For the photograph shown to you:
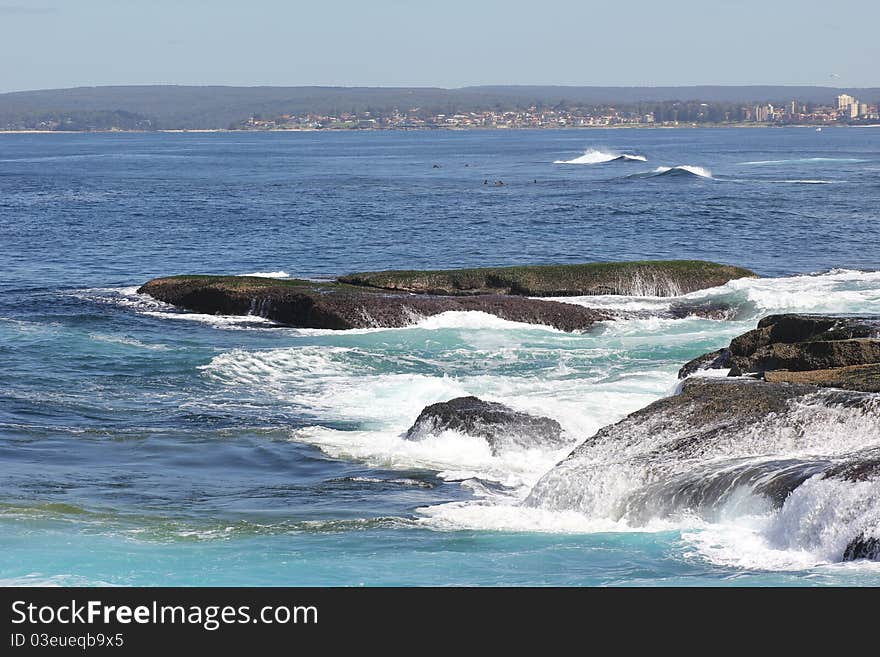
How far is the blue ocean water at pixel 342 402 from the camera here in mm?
13500

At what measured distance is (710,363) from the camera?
21219mm

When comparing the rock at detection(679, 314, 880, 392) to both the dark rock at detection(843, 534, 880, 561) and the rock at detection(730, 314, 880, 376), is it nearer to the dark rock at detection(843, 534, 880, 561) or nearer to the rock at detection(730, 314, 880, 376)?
the rock at detection(730, 314, 880, 376)

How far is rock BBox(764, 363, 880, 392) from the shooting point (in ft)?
55.0

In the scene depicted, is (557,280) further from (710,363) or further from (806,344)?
(806,344)

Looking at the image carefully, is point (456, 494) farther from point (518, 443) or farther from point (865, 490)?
point (865, 490)

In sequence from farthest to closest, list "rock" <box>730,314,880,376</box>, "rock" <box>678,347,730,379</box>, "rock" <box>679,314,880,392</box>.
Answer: "rock" <box>678,347,730,379</box>
"rock" <box>730,314,880,376</box>
"rock" <box>679,314,880,392</box>

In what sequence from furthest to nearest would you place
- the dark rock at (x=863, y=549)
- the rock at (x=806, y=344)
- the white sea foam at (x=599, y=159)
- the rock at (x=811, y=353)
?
1. the white sea foam at (x=599, y=159)
2. the rock at (x=806, y=344)
3. the rock at (x=811, y=353)
4. the dark rock at (x=863, y=549)

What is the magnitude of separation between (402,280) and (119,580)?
69.5ft

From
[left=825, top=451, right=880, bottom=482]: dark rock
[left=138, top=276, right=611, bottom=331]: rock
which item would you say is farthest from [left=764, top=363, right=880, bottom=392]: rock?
[left=138, top=276, right=611, bottom=331]: rock

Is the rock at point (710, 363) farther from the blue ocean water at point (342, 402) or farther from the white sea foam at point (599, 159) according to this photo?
the white sea foam at point (599, 159)

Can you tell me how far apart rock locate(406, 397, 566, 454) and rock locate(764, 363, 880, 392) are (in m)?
3.29

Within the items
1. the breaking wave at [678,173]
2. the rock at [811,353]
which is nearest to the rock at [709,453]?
the rock at [811,353]

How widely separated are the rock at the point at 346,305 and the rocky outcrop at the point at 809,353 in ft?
26.0

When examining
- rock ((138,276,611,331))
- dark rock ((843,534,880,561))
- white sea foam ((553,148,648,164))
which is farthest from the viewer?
white sea foam ((553,148,648,164))
